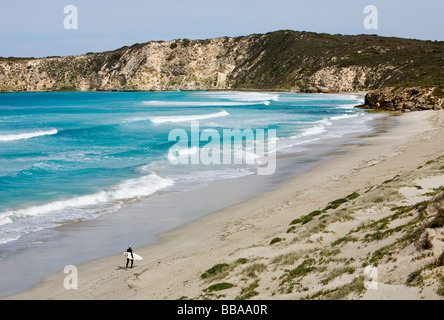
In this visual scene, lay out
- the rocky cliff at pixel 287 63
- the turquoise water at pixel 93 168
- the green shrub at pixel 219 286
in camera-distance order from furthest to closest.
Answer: the rocky cliff at pixel 287 63, the turquoise water at pixel 93 168, the green shrub at pixel 219 286

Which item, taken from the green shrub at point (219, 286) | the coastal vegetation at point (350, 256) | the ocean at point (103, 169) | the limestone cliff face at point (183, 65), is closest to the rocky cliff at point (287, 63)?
the limestone cliff face at point (183, 65)

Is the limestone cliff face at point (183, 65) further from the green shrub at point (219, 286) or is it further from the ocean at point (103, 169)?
the green shrub at point (219, 286)

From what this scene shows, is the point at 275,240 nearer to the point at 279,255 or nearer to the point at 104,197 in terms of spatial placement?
the point at 279,255

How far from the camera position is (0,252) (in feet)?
47.8

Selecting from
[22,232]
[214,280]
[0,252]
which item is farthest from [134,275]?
[22,232]

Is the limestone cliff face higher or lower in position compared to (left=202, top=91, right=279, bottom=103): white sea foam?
higher

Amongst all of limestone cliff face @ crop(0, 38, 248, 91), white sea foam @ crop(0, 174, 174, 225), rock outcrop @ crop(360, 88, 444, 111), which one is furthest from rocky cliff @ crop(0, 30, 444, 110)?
white sea foam @ crop(0, 174, 174, 225)

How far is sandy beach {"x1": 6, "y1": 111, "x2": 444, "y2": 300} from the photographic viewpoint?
29.3ft

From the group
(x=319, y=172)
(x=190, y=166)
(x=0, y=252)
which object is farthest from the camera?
(x=190, y=166)

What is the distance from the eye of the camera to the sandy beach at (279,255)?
894 centimetres

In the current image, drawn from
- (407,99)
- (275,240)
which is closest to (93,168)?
(275,240)

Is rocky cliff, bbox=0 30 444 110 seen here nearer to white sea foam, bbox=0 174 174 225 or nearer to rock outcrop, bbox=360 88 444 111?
rock outcrop, bbox=360 88 444 111
